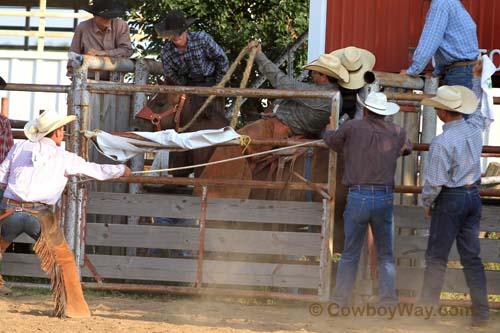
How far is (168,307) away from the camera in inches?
331

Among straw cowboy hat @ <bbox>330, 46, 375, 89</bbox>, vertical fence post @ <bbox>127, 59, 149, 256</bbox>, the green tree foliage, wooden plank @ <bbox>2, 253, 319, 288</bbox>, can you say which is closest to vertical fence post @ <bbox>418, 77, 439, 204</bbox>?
straw cowboy hat @ <bbox>330, 46, 375, 89</bbox>

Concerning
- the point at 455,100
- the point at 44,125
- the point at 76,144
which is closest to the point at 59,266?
the point at 44,125

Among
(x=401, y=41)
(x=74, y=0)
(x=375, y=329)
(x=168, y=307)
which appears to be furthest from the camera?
(x=74, y=0)

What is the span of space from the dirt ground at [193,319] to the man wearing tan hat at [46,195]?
0.81ft

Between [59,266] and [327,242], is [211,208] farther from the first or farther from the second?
[59,266]

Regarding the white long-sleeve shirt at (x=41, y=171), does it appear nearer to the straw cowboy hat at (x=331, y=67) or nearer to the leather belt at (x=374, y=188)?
the leather belt at (x=374, y=188)

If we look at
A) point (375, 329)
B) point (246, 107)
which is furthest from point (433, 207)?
point (246, 107)

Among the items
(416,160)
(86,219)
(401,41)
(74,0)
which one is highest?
(74,0)

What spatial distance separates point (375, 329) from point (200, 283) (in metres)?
1.69

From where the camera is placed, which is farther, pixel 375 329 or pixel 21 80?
pixel 21 80

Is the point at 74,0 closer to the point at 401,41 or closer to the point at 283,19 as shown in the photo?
the point at 283,19

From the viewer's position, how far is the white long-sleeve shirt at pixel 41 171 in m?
7.66

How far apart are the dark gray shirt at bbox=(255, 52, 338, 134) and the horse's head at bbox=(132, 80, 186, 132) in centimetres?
86

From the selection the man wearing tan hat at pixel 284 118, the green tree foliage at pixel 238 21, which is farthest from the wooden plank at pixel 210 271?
the green tree foliage at pixel 238 21
